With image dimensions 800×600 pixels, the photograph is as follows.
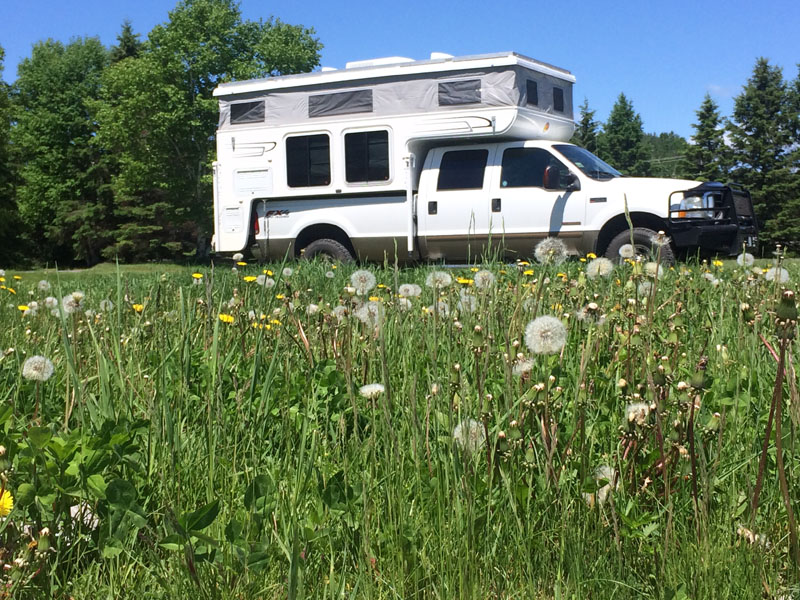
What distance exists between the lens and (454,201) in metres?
11.1

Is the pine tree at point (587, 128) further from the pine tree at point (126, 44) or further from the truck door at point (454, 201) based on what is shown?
the truck door at point (454, 201)

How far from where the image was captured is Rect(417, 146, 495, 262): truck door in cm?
1096

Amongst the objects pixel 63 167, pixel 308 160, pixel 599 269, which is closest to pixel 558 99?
pixel 308 160

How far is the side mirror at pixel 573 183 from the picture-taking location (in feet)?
34.1

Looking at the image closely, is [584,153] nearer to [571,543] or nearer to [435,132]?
[435,132]

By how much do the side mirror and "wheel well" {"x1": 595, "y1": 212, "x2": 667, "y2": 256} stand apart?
1.99 ft

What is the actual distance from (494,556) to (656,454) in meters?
0.49

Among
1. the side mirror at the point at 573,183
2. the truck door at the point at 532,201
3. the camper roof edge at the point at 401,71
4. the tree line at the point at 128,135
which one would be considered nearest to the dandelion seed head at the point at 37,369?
the truck door at the point at 532,201

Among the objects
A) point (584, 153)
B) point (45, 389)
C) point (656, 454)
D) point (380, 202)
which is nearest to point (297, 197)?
point (380, 202)

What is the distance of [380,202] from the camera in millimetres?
11742

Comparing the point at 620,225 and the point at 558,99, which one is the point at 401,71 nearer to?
the point at 558,99

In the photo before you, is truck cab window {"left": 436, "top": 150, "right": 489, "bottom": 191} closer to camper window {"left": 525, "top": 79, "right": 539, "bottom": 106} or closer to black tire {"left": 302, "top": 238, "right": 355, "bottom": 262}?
camper window {"left": 525, "top": 79, "right": 539, "bottom": 106}

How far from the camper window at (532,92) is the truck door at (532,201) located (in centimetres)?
104

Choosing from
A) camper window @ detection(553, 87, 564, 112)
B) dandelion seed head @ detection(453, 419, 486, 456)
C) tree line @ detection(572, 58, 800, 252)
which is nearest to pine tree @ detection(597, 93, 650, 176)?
tree line @ detection(572, 58, 800, 252)
